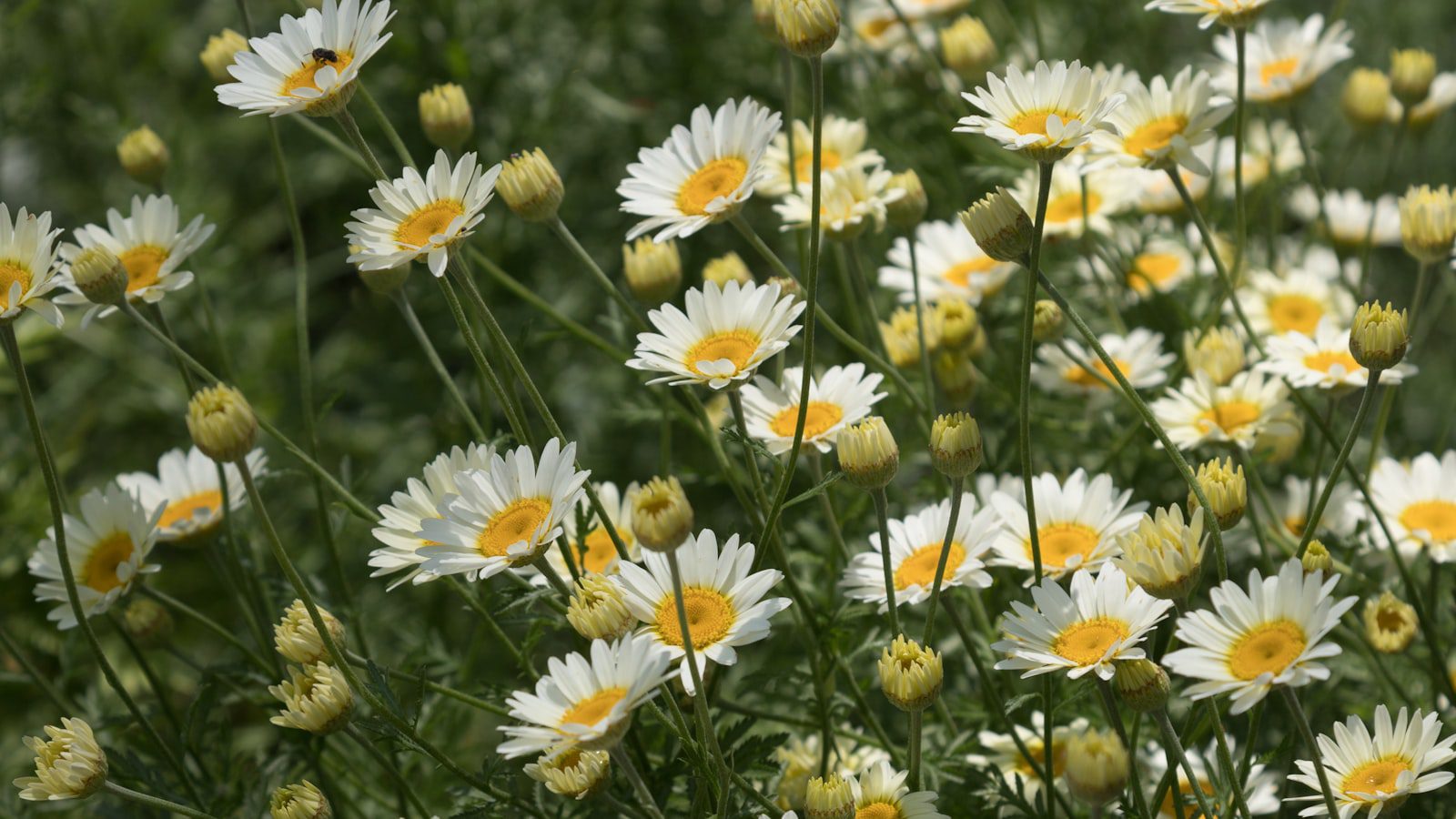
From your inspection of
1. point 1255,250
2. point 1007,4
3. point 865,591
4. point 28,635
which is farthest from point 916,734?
point 1007,4

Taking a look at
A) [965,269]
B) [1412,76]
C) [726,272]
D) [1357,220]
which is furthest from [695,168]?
[1357,220]

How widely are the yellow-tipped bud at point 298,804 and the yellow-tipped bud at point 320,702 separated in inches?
2.3

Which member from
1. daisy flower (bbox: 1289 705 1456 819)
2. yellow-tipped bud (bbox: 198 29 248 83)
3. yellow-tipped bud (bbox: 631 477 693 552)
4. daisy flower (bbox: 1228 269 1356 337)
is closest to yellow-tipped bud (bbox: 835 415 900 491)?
yellow-tipped bud (bbox: 631 477 693 552)

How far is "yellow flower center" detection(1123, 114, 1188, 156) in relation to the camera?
163cm

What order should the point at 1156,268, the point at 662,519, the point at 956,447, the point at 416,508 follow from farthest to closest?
the point at 1156,268
the point at 416,508
the point at 956,447
the point at 662,519

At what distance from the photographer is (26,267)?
1444mm

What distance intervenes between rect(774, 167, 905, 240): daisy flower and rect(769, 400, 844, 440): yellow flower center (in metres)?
0.25

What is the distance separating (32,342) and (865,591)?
208cm

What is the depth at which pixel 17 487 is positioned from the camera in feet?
8.16

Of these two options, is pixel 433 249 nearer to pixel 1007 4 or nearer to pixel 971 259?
pixel 971 259

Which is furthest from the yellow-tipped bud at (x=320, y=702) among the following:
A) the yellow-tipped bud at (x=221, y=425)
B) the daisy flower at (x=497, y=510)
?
the yellow-tipped bud at (x=221, y=425)

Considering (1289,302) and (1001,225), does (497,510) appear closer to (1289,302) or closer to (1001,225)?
(1001,225)

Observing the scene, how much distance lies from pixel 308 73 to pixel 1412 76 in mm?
1617

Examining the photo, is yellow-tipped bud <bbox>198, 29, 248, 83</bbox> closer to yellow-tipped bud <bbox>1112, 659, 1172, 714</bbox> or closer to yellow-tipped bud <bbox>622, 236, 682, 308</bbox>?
yellow-tipped bud <bbox>622, 236, 682, 308</bbox>
